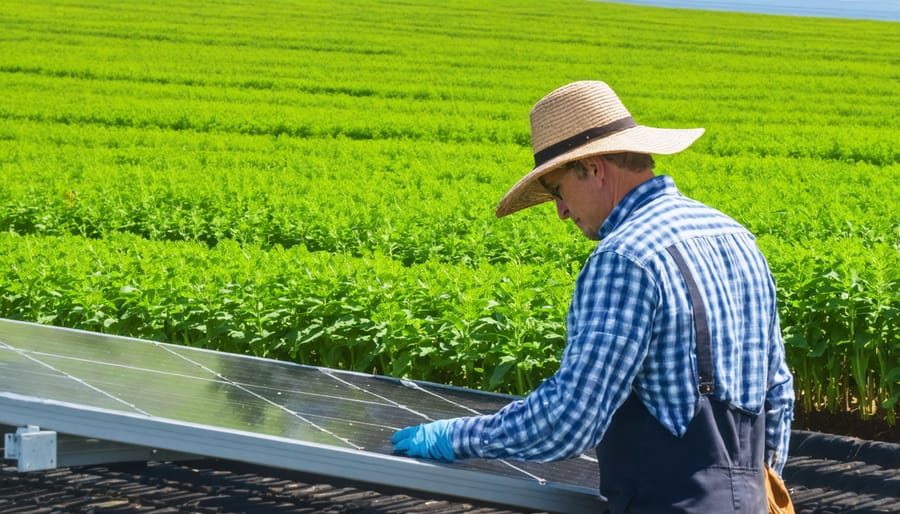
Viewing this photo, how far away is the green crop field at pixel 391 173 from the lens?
19.4 feet

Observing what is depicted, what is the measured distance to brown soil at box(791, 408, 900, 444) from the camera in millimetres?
5984

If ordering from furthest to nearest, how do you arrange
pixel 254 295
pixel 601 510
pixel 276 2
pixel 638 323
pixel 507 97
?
pixel 276 2
pixel 507 97
pixel 254 295
pixel 601 510
pixel 638 323

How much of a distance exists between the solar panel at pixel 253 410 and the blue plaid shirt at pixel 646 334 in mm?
135

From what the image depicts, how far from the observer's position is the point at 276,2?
44719 millimetres

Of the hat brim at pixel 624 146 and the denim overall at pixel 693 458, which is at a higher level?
the hat brim at pixel 624 146

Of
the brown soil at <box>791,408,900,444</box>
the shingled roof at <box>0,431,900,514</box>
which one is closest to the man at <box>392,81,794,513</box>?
the shingled roof at <box>0,431,900,514</box>

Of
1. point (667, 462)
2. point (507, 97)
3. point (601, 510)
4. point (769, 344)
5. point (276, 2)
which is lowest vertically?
point (601, 510)

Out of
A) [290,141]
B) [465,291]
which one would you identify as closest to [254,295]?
[465,291]

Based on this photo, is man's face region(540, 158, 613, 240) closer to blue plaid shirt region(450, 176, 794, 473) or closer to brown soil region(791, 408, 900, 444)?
blue plaid shirt region(450, 176, 794, 473)

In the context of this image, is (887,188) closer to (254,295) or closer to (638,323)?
(254,295)

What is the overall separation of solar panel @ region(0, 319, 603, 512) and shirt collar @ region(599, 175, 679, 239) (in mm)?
610

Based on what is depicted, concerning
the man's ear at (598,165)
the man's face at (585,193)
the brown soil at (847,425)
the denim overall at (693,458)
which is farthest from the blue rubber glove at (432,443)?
the brown soil at (847,425)

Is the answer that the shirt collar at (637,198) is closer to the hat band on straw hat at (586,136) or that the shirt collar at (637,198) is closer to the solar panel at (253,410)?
the hat band on straw hat at (586,136)

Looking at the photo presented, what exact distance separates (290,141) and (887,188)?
10.2 meters
